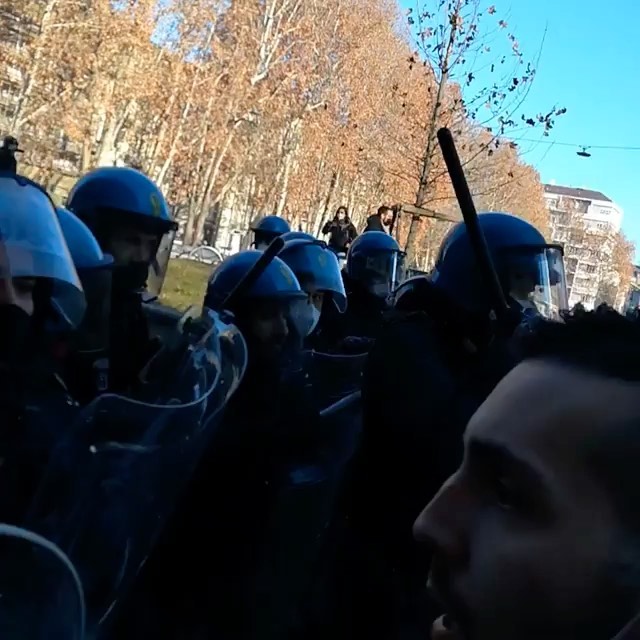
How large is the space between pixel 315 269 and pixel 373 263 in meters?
1.67

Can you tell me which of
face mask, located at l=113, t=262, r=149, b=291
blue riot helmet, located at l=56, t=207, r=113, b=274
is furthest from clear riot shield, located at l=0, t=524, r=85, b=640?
face mask, located at l=113, t=262, r=149, b=291

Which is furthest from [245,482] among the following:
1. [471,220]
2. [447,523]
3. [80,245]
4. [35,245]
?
[447,523]

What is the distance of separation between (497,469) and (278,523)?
2.59 m

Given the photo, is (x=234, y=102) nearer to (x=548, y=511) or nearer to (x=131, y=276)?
(x=131, y=276)


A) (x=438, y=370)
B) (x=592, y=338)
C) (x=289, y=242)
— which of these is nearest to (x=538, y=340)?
(x=592, y=338)

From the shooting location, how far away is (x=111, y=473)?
5.93ft

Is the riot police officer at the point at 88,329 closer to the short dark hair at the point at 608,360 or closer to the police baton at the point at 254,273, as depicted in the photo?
the police baton at the point at 254,273

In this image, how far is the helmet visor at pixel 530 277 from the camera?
2.88 meters

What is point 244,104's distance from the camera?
3659 centimetres

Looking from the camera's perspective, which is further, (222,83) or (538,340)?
(222,83)

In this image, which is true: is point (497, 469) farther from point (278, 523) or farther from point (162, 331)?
point (278, 523)

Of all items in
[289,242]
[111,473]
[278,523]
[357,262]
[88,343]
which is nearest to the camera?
[111,473]

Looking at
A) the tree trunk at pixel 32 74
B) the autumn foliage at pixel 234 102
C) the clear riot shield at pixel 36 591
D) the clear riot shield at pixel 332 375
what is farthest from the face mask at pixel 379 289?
the tree trunk at pixel 32 74

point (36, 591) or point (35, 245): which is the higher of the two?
point (35, 245)
